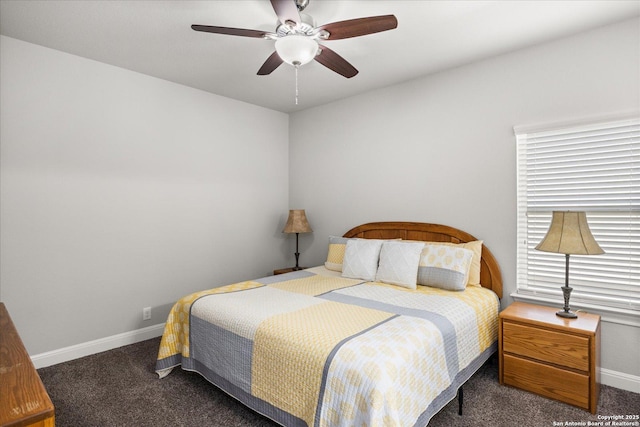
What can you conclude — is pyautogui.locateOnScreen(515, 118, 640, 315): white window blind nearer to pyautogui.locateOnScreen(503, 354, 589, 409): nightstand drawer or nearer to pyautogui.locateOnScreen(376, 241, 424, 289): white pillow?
pyautogui.locateOnScreen(503, 354, 589, 409): nightstand drawer

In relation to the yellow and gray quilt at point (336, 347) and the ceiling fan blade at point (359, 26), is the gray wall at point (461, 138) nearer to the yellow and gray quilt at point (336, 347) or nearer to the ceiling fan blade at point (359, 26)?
the yellow and gray quilt at point (336, 347)

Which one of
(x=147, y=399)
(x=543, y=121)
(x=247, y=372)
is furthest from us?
(x=543, y=121)

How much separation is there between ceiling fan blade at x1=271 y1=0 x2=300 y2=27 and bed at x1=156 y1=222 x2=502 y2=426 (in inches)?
68.1

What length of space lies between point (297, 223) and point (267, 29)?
2.25m

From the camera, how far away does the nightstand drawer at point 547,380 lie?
2162 mm

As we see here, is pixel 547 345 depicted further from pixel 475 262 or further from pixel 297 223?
pixel 297 223

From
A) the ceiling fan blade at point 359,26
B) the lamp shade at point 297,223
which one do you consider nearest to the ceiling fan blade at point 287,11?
the ceiling fan blade at point 359,26

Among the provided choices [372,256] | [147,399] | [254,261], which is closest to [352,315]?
[372,256]

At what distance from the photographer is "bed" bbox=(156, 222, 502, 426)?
5.32 ft

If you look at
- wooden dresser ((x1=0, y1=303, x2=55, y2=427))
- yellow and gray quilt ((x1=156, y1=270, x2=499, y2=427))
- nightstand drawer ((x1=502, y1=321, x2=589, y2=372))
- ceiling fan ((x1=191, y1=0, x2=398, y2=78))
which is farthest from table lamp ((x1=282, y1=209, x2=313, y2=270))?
wooden dresser ((x1=0, y1=303, x2=55, y2=427))

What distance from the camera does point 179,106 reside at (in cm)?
364

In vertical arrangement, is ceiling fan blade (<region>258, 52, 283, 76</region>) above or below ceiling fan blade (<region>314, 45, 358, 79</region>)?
above

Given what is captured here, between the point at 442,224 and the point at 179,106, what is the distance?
295cm

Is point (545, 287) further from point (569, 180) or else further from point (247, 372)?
point (247, 372)
